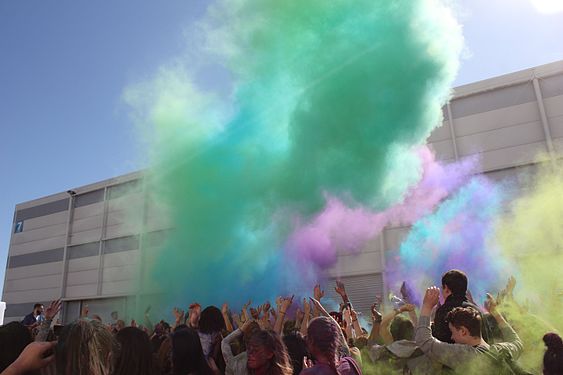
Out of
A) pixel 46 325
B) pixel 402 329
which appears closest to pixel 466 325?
pixel 402 329

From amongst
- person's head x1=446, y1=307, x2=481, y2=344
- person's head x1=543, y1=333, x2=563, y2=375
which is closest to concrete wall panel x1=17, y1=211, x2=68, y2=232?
person's head x1=446, y1=307, x2=481, y2=344

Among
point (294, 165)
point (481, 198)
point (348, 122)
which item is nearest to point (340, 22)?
point (348, 122)

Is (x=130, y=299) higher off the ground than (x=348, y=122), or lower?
lower

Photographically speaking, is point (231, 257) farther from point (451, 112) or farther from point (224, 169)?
point (451, 112)

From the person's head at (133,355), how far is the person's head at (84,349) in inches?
10.7

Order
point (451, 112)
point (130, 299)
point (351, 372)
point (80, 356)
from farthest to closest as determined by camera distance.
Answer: point (130, 299) < point (451, 112) < point (351, 372) < point (80, 356)

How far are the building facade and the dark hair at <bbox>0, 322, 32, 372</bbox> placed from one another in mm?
12936

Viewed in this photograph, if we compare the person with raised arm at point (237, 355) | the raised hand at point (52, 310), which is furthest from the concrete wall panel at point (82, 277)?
the person with raised arm at point (237, 355)

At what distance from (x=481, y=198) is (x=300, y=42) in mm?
7066

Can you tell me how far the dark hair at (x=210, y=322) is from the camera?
4.41 metres

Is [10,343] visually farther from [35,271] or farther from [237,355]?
[35,271]

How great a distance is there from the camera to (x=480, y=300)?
1183cm

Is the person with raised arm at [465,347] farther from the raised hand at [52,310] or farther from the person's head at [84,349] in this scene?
the raised hand at [52,310]

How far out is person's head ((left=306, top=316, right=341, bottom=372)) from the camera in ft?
8.71
